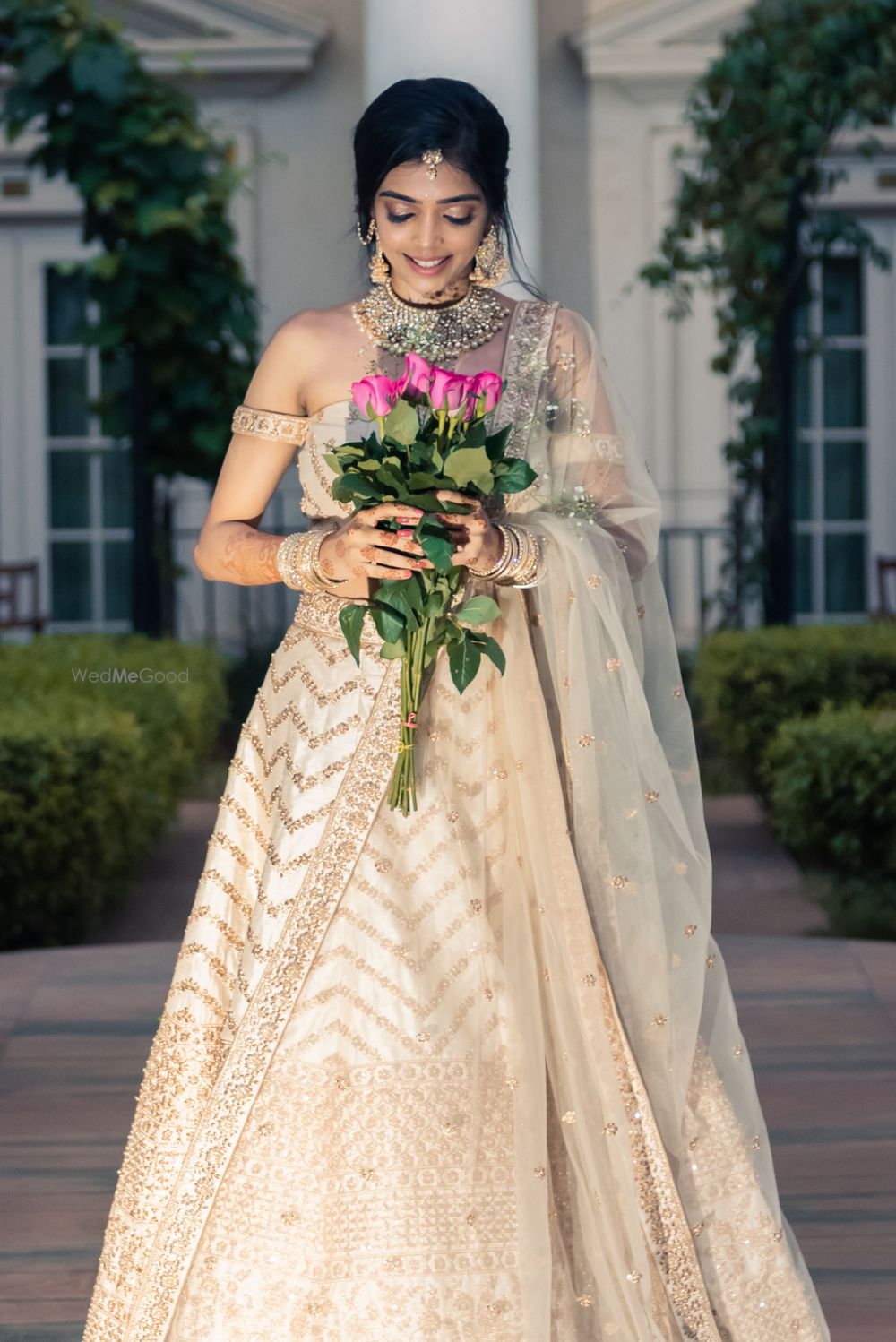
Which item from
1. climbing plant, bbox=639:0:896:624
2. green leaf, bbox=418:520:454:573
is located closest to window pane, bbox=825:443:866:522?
climbing plant, bbox=639:0:896:624

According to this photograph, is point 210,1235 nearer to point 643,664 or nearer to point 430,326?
point 643,664

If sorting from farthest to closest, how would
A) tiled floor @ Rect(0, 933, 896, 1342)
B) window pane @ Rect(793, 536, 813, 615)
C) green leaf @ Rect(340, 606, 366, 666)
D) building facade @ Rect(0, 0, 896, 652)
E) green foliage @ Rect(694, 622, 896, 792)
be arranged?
window pane @ Rect(793, 536, 813, 615) < building facade @ Rect(0, 0, 896, 652) < green foliage @ Rect(694, 622, 896, 792) < tiled floor @ Rect(0, 933, 896, 1342) < green leaf @ Rect(340, 606, 366, 666)

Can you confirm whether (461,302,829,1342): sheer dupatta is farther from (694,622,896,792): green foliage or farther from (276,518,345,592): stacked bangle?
(694,622,896,792): green foliage

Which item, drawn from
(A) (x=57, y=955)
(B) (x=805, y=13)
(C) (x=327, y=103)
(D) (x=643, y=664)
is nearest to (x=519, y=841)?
(D) (x=643, y=664)

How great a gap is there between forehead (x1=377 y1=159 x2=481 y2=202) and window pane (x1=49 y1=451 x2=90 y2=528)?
7175 mm

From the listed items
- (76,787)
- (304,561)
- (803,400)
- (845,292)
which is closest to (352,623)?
(304,561)

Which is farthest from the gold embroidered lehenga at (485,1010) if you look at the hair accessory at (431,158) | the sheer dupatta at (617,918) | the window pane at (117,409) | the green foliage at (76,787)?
the window pane at (117,409)

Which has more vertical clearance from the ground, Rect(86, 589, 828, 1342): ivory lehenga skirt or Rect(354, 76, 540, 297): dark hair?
Rect(354, 76, 540, 297): dark hair

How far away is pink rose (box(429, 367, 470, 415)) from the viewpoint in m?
1.98

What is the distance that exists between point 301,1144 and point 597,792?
0.56m

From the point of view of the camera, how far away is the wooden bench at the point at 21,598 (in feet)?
28.7

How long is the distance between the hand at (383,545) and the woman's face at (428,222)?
1.30 feet

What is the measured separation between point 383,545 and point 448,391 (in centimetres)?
19

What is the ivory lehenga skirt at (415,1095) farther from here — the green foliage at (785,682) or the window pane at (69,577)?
the window pane at (69,577)
